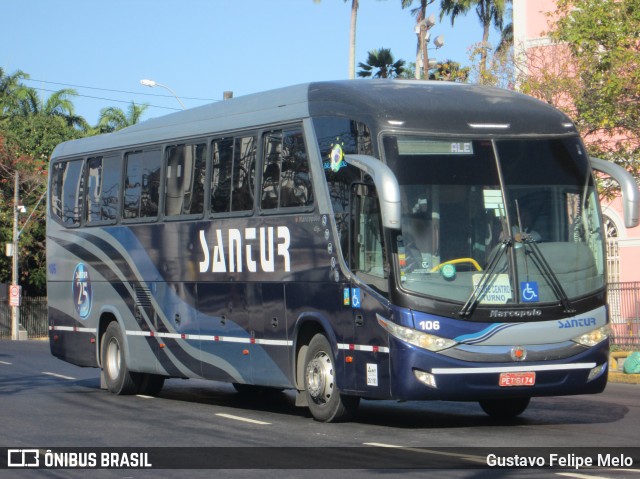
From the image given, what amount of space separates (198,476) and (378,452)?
2004 millimetres

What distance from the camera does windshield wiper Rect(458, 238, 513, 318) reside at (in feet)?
41.0

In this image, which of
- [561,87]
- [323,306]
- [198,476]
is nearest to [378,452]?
[198,476]

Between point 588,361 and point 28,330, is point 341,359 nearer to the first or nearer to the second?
point 588,361

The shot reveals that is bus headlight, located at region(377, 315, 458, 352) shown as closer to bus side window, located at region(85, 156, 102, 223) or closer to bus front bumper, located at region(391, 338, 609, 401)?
bus front bumper, located at region(391, 338, 609, 401)

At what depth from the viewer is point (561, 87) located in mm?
26656

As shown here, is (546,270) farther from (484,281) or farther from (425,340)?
(425,340)

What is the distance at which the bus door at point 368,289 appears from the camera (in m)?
12.8

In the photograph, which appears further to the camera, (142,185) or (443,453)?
(142,185)

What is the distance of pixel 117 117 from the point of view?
238ft

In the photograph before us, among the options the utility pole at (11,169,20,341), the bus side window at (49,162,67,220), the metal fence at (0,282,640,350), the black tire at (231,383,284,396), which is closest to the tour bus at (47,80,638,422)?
the black tire at (231,383,284,396)

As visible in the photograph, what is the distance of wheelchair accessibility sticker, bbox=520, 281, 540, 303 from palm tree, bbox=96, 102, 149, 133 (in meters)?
61.1

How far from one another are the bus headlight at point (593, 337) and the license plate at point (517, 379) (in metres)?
0.67

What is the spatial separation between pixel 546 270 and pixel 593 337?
90 cm

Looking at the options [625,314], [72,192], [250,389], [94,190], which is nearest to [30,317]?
[625,314]
